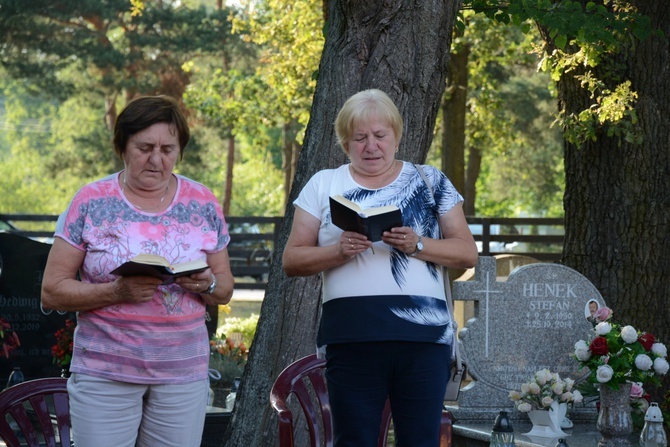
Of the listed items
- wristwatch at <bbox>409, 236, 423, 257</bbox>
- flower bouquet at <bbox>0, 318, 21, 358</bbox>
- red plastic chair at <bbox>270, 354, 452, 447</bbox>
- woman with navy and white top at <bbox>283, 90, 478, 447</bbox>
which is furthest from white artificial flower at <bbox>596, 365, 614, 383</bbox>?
flower bouquet at <bbox>0, 318, 21, 358</bbox>

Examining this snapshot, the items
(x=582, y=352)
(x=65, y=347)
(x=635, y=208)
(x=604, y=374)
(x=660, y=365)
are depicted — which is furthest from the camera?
(x=635, y=208)

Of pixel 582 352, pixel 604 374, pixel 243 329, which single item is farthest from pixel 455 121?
pixel 604 374

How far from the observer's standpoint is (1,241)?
9.95 meters

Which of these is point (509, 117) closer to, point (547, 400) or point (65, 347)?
point (65, 347)

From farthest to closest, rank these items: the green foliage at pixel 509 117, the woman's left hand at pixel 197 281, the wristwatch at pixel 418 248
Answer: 1. the green foliage at pixel 509 117
2. the wristwatch at pixel 418 248
3. the woman's left hand at pixel 197 281

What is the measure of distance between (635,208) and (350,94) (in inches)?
151

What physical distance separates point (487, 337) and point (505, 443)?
1.87 metres

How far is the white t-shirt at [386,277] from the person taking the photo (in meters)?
3.40

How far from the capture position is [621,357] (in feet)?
20.0

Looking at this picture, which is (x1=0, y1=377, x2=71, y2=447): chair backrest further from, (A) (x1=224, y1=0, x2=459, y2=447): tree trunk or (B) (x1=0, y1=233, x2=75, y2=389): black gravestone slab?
(B) (x1=0, y1=233, x2=75, y2=389): black gravestone slab

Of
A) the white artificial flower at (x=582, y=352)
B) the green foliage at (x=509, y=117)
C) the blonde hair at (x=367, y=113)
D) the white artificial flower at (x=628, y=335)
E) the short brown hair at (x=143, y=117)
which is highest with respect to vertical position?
the green foliage at (x=509, y=117)

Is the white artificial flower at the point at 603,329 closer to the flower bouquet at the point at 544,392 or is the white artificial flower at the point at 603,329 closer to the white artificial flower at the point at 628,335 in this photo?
the white artificial flower at the point at 628,335

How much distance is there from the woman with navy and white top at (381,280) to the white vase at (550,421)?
3.02 meters

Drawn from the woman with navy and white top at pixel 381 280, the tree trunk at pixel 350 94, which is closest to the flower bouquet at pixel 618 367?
the tree trunk at pixel 350 94
